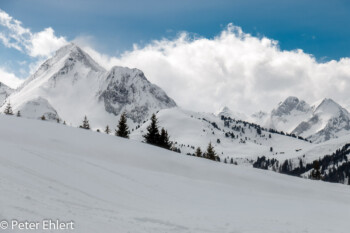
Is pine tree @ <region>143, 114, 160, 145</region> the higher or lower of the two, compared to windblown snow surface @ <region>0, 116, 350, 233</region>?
higher

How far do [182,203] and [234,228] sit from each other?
17.8 feet

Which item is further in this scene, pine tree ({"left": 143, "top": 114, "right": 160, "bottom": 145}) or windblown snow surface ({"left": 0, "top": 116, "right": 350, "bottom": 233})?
pine tree ({"left": 143, "top": 114, "right": 160, "bottom": 145})

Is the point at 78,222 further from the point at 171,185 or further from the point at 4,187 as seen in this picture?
the point at 171,185

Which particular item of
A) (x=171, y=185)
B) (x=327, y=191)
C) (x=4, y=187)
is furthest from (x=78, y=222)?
(x=327, y=191)

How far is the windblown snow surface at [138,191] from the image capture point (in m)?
11.9

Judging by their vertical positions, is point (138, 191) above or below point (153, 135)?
below

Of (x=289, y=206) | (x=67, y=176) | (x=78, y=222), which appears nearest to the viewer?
(x=78, y=222)

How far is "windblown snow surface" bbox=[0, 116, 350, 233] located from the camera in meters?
11.9

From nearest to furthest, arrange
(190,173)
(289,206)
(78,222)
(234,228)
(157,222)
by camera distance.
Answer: (78,222) < (157,222) < (234,228) < (289,206) < (190,173)

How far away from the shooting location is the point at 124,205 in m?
15.5

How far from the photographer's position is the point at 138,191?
19734 mm

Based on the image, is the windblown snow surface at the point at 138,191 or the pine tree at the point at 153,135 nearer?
the windblown snow surface at the point at 138,191

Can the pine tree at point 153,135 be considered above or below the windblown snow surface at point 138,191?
above

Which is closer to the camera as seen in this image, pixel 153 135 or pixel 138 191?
pixel 138 191
